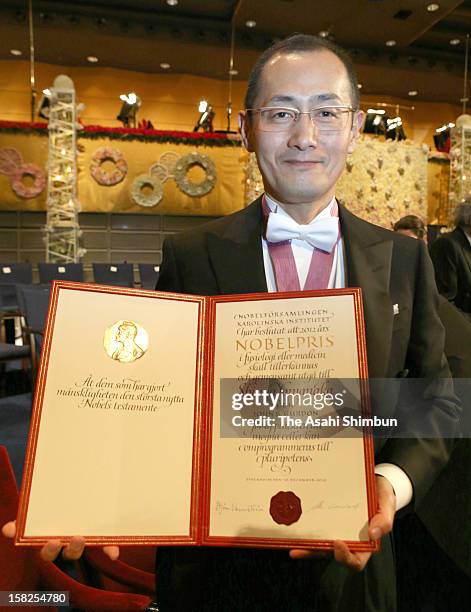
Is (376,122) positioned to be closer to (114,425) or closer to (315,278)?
(315,278)

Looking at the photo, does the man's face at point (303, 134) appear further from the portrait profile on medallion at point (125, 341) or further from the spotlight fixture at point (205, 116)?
the spotlight fixture at point (205, 116)

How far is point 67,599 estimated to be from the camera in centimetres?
110

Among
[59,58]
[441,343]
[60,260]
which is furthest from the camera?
[59,58]

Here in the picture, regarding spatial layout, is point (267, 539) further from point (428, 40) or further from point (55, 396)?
point (428, 40)

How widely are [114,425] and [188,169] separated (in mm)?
9623

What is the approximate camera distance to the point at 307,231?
104 cm

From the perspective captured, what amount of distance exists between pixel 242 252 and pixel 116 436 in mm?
444

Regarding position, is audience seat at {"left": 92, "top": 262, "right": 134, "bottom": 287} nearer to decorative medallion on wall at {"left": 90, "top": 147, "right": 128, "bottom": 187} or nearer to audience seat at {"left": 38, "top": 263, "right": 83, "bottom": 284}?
audience seat at {"left": 38, "top": 263, "right": 83, "bottom": 284}

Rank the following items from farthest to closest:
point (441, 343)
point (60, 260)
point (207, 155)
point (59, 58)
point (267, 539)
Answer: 1. point (59, 58)
2. point (207, 155)
3. point (60, 260)
4. point (441, 343)
5. point (267, 539)

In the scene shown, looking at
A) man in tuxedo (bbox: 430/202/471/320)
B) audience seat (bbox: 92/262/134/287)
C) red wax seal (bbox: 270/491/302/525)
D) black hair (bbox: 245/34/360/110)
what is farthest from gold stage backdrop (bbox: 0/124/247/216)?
red wax seal (bbox: 270/491/302/525)

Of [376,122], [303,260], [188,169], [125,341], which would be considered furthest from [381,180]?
[125,341]

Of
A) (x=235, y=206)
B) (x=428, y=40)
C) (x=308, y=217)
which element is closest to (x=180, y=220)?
(x=235, y=206)

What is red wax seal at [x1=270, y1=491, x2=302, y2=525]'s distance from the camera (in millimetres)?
800

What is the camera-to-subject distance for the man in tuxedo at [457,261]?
10.3ft
